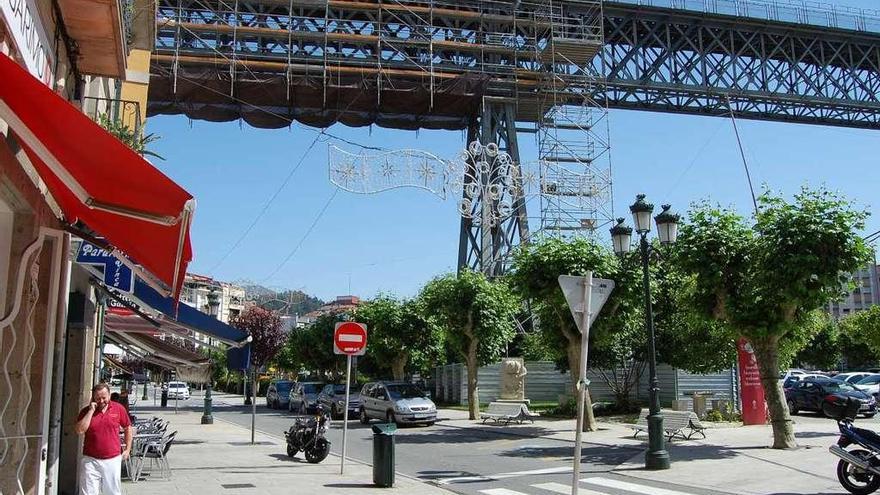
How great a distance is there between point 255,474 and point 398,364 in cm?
2701

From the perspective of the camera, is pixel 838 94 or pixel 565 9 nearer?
pixel 565 9

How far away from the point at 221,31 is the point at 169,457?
96.5 feet

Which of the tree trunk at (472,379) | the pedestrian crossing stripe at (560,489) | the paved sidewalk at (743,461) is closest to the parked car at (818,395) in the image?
the paved sidewalk at (743,461)

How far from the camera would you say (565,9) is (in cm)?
4609

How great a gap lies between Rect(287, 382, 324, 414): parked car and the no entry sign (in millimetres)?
22547

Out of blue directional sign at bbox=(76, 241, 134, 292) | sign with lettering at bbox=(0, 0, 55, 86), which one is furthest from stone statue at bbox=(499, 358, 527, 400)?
sign with lettering at bbox=(0, 0, 55, 86)

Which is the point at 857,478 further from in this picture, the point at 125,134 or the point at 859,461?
the point at 125,134

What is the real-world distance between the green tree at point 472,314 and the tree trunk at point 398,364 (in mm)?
10137

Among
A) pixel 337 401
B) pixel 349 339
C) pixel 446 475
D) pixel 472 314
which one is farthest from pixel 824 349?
pixel 349 339

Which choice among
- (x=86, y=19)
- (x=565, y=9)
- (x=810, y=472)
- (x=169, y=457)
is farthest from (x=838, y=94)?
(x=86, y=19)

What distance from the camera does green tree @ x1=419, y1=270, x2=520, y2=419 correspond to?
99.7 ft

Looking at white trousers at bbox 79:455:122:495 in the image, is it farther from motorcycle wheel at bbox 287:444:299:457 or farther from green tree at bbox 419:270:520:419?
green tree at bbox 419:270:520:419

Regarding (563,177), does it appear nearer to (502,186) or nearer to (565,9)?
(502,186)

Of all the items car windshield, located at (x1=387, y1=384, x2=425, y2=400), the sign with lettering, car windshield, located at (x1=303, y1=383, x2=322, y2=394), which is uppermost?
the sign with lettering
